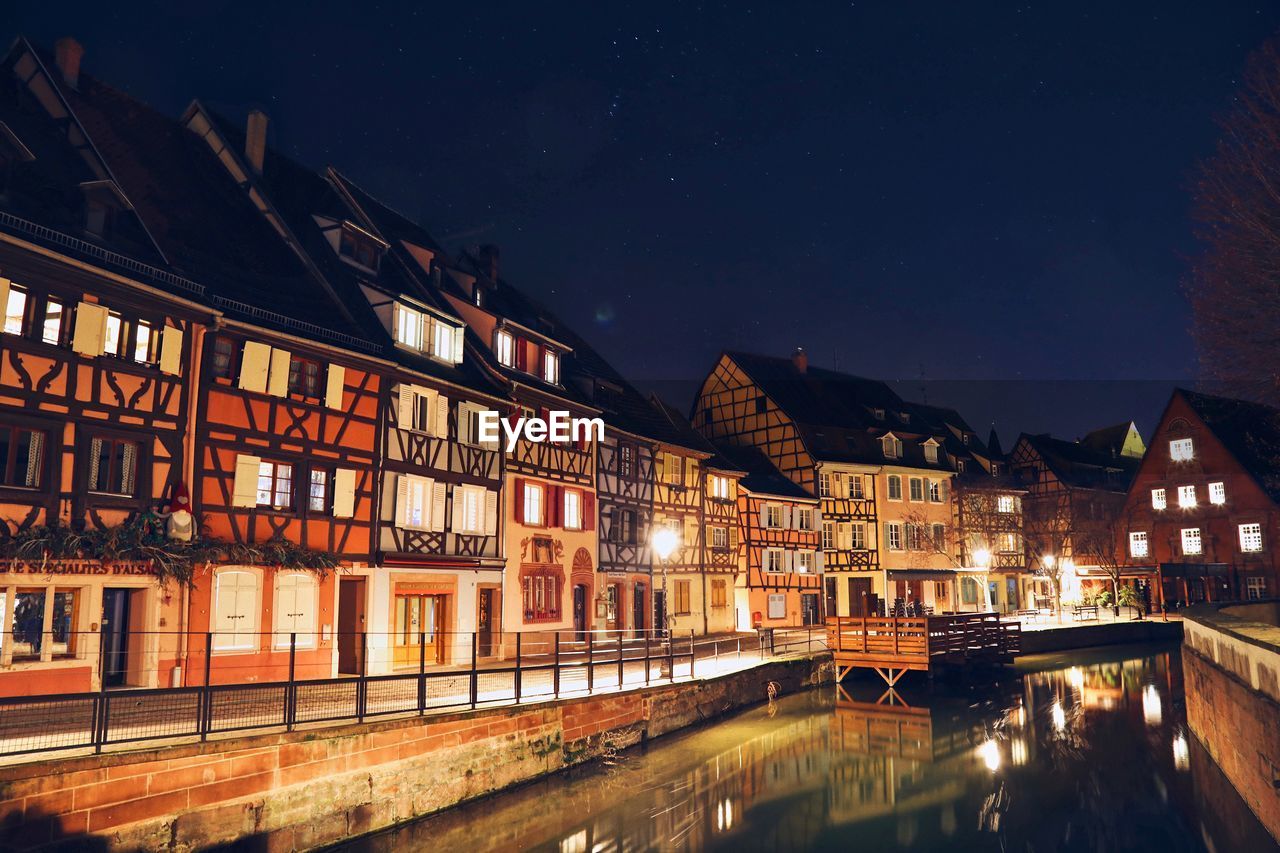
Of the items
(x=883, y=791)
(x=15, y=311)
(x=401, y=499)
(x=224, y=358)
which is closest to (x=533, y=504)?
(x=401, y=499)

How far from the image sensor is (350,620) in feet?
82.8

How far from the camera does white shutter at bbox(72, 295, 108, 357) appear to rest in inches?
741

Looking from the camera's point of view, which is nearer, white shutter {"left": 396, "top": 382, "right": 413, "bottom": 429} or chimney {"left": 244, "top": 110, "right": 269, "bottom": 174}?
white shutter {"left": 396, "top": 382, "right": 413, "bottom": 429}

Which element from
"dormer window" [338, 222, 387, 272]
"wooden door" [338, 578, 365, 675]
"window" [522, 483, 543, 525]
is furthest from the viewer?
"window" [522, 483, 543, 525]

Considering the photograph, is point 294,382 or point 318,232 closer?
point 294,382

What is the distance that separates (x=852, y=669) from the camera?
37875 millimetres

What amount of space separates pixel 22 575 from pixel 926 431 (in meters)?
52.9

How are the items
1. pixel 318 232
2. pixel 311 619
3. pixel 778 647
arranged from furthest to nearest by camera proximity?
1. pixel 778 647
2. pixel 318 232
3. pixel 311 619

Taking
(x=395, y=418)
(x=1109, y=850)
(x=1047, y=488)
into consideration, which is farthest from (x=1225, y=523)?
(x=395, y=418)

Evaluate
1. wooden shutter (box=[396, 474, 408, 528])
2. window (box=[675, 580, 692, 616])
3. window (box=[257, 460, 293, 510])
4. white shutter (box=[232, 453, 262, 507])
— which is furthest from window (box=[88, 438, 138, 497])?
window (box=[675, 580, 692, 616])

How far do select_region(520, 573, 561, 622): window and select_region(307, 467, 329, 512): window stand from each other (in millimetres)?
8740

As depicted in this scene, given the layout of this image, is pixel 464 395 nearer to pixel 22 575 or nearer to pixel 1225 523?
pixel 22 575

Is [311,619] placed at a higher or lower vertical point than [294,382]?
lower

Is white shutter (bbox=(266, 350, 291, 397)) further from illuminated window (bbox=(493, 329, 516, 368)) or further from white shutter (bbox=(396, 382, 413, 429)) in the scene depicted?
illuminated window (bbox=(493, 329, 516, 368))
